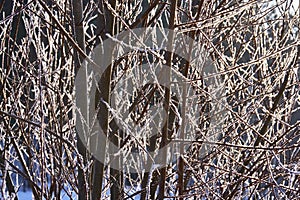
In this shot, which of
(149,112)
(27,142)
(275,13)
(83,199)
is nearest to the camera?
(83,199)

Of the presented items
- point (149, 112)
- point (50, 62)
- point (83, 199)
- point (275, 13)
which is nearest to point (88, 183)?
point (83, 199)

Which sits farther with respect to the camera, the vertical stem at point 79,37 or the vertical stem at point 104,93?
the vertical stem at point 79,37

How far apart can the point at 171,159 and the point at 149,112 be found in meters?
0.33

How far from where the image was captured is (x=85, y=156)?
2117 millimetres

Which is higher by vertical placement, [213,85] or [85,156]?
[213,85]

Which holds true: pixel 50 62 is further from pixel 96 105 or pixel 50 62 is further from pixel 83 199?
pixel 83 199

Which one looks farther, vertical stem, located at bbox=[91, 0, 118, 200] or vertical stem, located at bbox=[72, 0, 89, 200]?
vertical stem, located at bbox=[72, 0, 89, 200]

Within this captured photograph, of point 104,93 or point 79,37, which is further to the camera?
point 79,37

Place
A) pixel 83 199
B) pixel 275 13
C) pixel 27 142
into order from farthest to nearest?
pixel 275 13, pixel 27 142, pixel 83 199

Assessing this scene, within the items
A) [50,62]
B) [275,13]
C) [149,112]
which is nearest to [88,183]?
[149,112]

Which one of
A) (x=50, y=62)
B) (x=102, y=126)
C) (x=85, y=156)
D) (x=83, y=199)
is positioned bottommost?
(x=83, y=199)

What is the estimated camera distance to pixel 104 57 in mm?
1854

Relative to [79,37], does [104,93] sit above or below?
below

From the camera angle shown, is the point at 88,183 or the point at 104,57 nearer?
the point at 104,57
